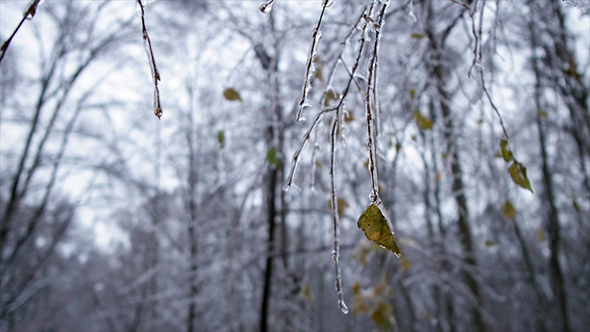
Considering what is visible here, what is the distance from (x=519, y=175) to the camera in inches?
40.5

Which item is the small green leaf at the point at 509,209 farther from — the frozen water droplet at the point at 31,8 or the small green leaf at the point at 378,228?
the frozen water droplet at the point at 31,8

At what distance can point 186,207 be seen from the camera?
5359 millimetres

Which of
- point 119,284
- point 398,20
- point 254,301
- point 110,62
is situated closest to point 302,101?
point 398,20

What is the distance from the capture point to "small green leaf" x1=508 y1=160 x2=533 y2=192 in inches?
39.9

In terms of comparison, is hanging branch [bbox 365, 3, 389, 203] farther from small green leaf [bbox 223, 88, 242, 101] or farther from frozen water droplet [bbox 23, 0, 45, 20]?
small green leaf [bbox 223, 88, 242, 101]

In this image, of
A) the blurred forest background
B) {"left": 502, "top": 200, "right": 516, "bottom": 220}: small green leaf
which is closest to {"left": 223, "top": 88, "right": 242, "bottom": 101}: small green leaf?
the blurred forest background

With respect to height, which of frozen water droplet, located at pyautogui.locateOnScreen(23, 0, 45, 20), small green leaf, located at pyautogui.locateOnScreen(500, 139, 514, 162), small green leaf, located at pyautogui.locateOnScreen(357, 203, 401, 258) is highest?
frozen water droplet, located at pyautogui.locateOnScreen(23, 0, 45, 20)

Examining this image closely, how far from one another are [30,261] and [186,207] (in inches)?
230

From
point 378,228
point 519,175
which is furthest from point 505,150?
point 378,228

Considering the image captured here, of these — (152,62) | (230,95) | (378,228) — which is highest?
(230,95)

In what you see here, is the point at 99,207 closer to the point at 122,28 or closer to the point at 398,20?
the point at 122,28

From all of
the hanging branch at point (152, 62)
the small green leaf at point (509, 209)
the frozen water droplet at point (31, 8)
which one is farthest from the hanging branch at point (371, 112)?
the small green leaf at point (509, 209)

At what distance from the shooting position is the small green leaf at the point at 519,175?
39.9 inches

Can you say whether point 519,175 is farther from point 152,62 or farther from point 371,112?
point 152,62
